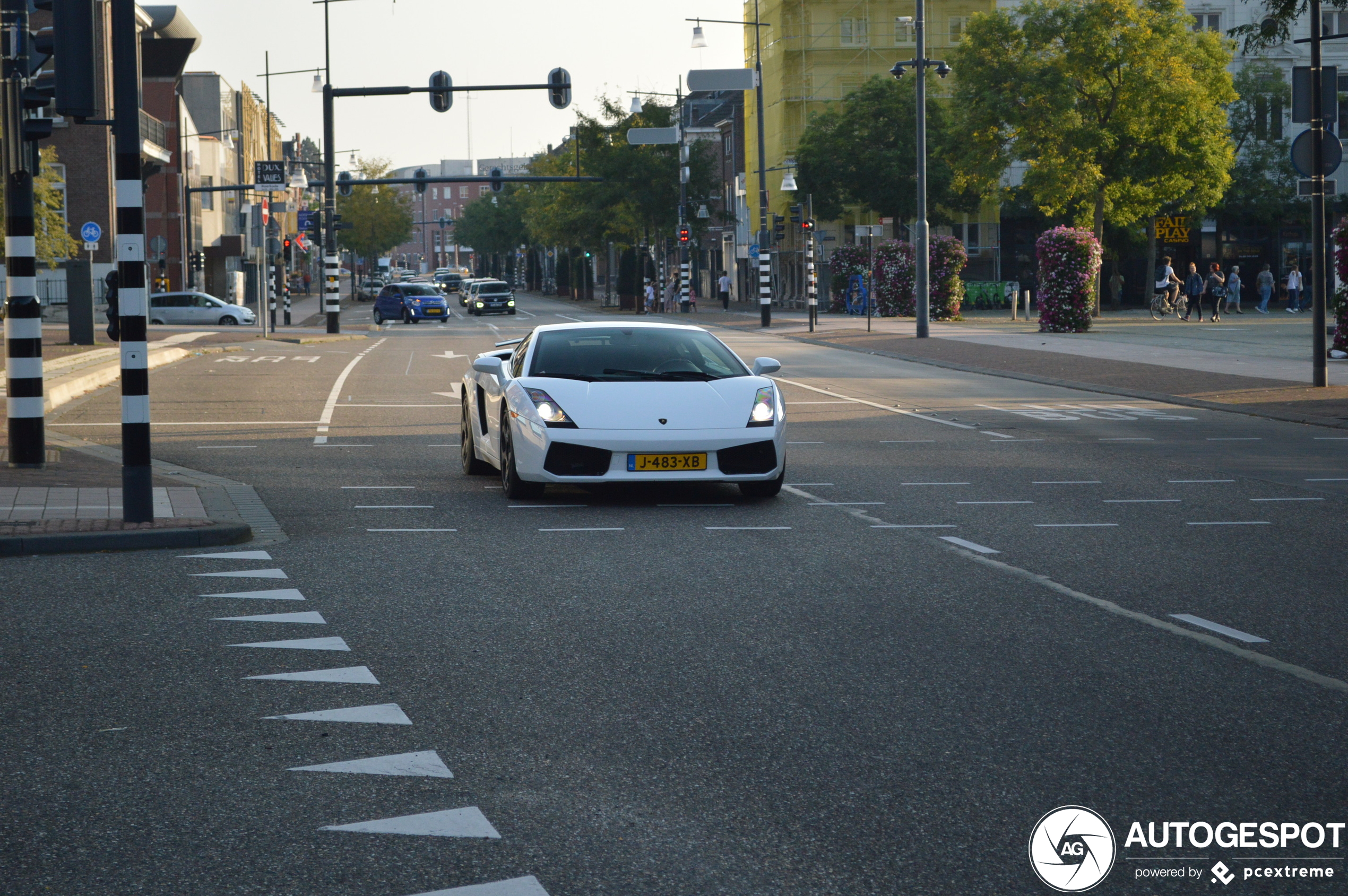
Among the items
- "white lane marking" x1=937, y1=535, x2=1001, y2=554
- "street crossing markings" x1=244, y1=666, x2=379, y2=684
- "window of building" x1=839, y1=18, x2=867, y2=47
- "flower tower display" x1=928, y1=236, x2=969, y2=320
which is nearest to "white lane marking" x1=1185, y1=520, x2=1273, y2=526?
"white lane marking" x1=937, y1=535, x2=1001, y2=554

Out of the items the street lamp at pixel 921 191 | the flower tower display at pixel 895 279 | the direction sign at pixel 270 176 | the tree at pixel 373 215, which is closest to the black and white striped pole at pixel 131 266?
the street lamp at pixel 921 191

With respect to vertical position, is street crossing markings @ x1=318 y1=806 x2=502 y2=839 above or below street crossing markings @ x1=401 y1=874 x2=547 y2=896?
above

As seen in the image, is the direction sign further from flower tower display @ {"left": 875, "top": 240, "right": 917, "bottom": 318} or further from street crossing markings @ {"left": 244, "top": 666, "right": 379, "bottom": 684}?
street crossing markings @ {"left": 244, "top": 666, "right": 379, "bottom": 684}

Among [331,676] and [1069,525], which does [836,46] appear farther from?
[331,676]

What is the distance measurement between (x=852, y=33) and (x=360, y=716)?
74.4m

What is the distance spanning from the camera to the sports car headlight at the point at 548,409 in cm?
1154

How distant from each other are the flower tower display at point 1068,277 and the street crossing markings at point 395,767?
3759 centimetres

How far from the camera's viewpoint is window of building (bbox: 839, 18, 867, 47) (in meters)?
76.8

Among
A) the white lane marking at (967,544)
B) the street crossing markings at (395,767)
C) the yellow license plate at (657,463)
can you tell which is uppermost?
the yellow license plate at (657,463)

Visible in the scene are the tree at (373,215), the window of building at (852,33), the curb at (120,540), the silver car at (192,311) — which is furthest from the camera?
the tree at (373,215)

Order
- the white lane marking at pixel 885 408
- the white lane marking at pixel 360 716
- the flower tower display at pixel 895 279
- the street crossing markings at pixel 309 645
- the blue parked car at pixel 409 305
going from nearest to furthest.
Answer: the white lane marking at pixel 360 716 < the street crossing markings at pixel 309 645 < the white lane marking at pixel 885 408 < the flower tower display at pixel 895 279 < the blue parked car at pixel 409 305

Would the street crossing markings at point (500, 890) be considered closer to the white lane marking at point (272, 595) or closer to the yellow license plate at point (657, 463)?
the white lane marking at point (272, 595)

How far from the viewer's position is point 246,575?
29.3ft

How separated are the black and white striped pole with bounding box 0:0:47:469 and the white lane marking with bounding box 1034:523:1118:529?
7.64 m
